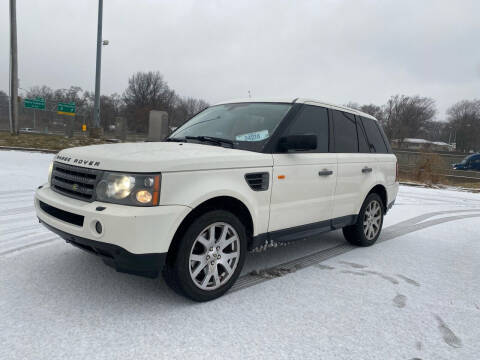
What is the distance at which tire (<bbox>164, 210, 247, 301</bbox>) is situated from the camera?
301 centimetres

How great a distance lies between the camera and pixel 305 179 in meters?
3.98

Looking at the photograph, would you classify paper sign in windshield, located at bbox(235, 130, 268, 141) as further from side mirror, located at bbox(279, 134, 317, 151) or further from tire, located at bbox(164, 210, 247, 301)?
tire, located at bbox(164, 210, 247, 301)

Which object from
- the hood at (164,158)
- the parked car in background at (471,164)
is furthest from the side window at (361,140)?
the parked car in background at (471,164)

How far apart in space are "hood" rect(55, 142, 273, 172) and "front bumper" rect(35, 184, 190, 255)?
31cm

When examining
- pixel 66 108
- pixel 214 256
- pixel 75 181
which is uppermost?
pixel 66 108

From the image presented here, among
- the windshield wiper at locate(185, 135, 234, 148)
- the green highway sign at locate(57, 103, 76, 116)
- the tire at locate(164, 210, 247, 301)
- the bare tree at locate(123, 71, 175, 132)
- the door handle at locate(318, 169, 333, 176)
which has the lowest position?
the tire at locate(164, 210, 247, 301)

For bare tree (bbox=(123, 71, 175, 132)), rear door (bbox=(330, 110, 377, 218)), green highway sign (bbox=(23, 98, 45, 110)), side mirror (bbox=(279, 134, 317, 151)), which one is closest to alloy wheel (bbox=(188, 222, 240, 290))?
side mirror (bbox=(279, 134, 317, 151))

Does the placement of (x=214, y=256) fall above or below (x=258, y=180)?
below

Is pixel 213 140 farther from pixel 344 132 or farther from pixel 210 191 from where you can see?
pixel 344 132

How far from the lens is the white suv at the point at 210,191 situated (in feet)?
9.21

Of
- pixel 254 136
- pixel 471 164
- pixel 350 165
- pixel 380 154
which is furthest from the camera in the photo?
pixel 471 164

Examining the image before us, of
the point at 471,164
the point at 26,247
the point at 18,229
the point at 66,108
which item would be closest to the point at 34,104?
the point at 66,108

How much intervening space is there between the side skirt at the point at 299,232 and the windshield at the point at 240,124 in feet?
2.84

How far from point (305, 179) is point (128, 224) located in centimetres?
198
